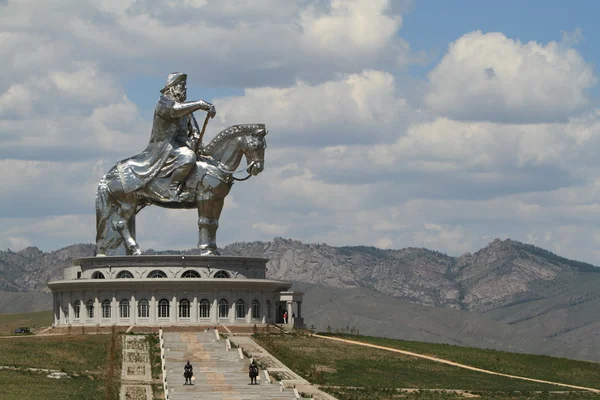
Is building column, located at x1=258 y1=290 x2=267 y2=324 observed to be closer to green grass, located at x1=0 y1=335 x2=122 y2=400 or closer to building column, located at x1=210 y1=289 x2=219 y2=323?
building column, located at x1=210 y1=289 x2=219 y2=323

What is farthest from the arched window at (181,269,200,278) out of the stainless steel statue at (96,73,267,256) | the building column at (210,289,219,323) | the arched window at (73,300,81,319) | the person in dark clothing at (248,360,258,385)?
Answer: the person in dark clothing at (248,360,258,385)

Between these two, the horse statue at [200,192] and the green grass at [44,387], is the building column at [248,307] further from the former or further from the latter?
the green grass at [44,387]

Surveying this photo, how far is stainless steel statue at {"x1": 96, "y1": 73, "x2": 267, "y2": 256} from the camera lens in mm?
93438

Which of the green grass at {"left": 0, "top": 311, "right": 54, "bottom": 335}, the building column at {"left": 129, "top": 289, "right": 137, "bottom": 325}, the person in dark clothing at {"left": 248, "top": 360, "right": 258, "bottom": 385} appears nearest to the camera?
the person in dark clothing at {"left": 248, "top": 360, "right": 258, "bottom": 385}

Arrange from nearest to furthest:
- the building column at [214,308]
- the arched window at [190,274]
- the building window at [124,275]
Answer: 1. the building column at [214,308]
2. the arched window at [190,274]
3. the building window at [124,275]

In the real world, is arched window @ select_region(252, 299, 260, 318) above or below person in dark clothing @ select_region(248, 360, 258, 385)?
above

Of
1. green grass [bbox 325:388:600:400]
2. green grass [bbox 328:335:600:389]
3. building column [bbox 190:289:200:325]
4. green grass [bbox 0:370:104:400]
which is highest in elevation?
building column [bbox 190:289:200:325]

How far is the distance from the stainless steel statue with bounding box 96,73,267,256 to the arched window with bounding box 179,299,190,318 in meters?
4.27

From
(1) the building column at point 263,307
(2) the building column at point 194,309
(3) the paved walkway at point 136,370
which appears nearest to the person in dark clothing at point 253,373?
Result: (3) the paved walkway at point 136,370

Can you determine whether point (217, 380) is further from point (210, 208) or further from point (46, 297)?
point (46, 297)

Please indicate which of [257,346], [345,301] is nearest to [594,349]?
[345,301]

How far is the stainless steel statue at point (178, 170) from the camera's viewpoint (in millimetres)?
93438

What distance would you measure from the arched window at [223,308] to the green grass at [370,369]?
21.0ft

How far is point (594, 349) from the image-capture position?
146000 millimetres
